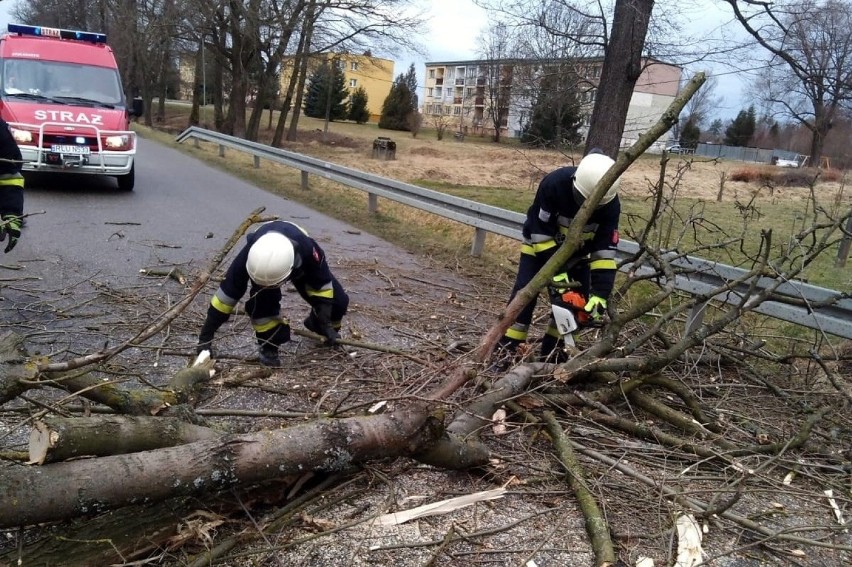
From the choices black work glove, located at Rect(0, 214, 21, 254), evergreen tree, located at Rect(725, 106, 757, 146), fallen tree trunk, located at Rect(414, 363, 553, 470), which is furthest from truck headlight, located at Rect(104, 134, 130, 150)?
evergreen tree, located at Rect(725, 106, 757, 146)

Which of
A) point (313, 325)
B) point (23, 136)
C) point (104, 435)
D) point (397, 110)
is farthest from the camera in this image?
point (397, 110)

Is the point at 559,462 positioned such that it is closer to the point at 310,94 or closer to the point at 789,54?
the point at 789,54

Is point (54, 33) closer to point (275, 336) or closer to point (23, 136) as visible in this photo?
point (23, 136)

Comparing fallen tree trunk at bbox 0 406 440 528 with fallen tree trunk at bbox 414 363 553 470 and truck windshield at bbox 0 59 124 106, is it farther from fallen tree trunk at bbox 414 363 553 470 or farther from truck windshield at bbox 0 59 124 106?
truck windshield at bbox 0 59 124 106

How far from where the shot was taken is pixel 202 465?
237 cm

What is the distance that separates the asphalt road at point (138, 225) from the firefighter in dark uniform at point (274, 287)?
1.72 m

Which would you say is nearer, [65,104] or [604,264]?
[604,264]

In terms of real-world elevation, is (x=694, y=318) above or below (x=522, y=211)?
below

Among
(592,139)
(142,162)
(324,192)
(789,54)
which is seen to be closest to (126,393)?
(592,139)

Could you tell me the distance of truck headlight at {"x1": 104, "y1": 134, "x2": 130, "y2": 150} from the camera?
33.5ft

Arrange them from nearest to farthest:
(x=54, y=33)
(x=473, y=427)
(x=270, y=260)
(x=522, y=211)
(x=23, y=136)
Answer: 1. (x=473, y=427)
2. (x=270, y=260)
3. (x=23, y=136)
4. (x=54, y=33)
5. (x=522, y=211)

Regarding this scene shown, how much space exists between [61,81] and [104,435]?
33.9 feet

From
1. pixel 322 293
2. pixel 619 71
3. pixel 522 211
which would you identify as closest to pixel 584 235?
pixel 322 293

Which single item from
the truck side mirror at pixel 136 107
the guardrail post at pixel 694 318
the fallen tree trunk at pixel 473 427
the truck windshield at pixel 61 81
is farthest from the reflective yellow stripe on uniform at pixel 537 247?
the truck side mirror at pixel 136 107
